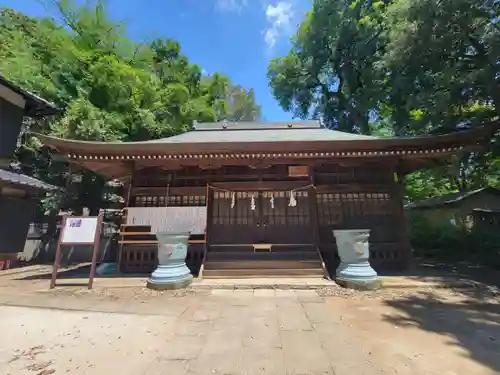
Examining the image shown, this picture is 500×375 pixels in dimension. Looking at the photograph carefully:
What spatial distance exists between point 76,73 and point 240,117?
18.7 meters

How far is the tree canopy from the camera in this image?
26.1 feet

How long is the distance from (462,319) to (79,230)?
7.42 metres

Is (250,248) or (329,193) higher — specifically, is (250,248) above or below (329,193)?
below

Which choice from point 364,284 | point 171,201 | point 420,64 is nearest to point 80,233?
point 171,201

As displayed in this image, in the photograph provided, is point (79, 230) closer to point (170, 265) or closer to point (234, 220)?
point (170, 265)

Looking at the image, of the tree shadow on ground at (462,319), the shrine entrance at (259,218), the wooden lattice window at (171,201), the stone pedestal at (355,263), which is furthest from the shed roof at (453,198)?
the wooden lattice window at (171,201)

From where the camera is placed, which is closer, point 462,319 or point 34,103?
point 462,319

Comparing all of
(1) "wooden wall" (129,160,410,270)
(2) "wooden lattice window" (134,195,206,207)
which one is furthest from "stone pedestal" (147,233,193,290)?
(1) "wooden wall" (129,160,410,270)

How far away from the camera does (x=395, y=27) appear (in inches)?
384

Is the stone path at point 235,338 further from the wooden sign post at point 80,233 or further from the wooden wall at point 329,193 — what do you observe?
the wooden wall at point 329,193

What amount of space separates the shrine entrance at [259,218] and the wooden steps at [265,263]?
0.40m

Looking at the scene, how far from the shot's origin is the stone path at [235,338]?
261 cm

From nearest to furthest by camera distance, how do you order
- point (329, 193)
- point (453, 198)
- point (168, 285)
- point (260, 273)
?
point (168, 285), point (260, 273), point (329, 193), point (453, 198)

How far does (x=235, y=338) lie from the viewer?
3.30 metres
